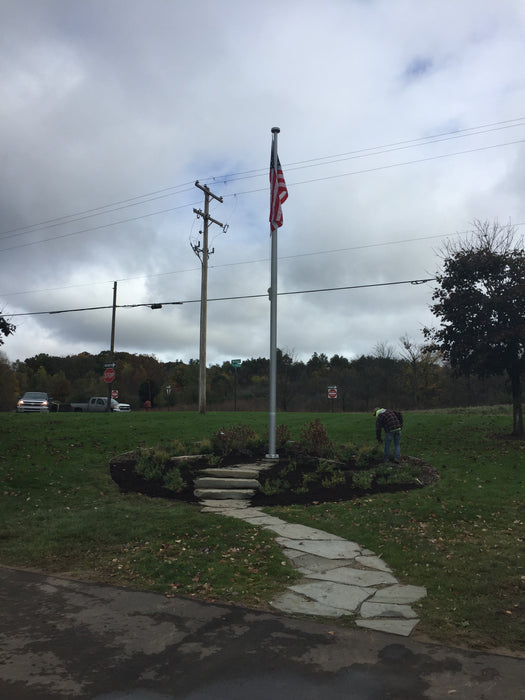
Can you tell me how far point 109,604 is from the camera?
461 cm

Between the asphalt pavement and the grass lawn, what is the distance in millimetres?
439

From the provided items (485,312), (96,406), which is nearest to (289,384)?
(96,406)

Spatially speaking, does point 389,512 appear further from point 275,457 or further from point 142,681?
point 142,681

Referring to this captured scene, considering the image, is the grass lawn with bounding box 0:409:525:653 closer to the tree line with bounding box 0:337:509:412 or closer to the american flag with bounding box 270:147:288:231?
the american flag with bounding box 270:147:288:231

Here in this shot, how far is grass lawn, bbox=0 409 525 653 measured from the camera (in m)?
4.69

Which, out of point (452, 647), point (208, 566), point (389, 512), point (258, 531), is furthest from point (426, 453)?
point (452, 647)

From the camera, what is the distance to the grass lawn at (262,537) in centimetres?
469

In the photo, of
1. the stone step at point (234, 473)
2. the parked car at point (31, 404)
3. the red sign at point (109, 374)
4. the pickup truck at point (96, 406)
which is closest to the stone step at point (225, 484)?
the stone step at point (234, 473)

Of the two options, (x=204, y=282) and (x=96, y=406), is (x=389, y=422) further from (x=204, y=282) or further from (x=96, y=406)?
(x=96, y=406)

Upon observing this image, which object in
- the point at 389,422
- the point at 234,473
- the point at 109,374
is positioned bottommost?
the point at 234,473

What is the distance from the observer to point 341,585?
16.5 ft

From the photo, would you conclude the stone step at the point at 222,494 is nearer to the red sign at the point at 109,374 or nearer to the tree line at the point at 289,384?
the red sign at the point at 109,374

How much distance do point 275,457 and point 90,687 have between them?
336 inches

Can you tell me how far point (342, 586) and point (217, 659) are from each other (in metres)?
1.91
